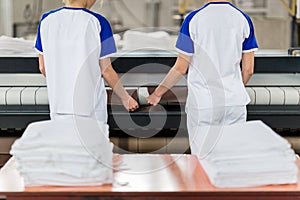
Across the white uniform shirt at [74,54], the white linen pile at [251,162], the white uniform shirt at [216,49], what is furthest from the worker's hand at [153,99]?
the white linen pile at [251,162]

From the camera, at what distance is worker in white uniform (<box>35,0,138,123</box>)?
2.14 metres

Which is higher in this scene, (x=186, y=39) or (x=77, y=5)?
(x=77, y=5)

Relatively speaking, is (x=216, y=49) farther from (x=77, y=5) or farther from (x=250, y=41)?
(x=77, y=5)

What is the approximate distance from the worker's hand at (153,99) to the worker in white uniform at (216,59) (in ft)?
0.45

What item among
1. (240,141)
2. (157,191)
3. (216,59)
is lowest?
(157,191)

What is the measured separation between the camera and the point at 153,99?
2439 millimetres

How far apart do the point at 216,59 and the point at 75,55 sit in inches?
24.7

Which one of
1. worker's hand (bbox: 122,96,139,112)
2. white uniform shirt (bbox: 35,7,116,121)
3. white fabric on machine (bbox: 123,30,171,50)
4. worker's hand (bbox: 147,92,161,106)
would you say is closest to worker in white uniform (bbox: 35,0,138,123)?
white uniform shirt (bbox: 35,7,116,121)

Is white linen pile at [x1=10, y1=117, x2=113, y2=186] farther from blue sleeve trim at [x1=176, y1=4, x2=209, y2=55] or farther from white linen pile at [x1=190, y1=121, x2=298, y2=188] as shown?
blue sleeve trim at [x1=176, y1=4, x2=209, y2=55]

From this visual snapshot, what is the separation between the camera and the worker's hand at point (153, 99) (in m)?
2.43

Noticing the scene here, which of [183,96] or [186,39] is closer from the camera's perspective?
[186,39]

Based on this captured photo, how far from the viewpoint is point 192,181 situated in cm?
152

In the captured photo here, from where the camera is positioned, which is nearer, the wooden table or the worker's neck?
the wooden table

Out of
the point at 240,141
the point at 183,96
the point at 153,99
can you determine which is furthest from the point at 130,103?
the point at 240,141
